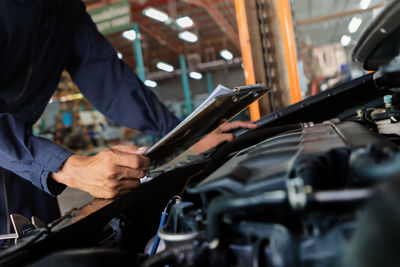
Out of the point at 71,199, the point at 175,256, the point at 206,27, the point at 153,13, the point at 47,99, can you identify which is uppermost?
the point at 206,27

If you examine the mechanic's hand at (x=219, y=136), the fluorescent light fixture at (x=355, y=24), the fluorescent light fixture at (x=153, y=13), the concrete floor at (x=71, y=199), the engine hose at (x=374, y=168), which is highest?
the fluorescent light fixture at (x=153, y=13)

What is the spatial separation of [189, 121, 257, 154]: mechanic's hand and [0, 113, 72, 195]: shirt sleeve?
1.88 ft

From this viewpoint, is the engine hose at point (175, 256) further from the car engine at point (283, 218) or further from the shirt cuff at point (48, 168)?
the shirt cuff at point (48, 168)

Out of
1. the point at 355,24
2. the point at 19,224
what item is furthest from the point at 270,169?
the point at 355,24

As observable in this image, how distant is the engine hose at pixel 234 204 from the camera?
1.17 feet

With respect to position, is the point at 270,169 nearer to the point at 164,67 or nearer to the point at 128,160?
the point at 128,160

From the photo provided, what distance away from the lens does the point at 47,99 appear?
1.31m

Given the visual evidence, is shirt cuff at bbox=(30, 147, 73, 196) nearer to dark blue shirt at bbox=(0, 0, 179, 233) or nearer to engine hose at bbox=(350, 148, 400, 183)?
dark blue shirt at bbox=(0, 0, 179, 233)

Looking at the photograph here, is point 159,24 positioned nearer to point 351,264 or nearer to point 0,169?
point 0,169

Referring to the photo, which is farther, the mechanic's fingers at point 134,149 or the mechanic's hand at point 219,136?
the mechanic's hand at point 219,136

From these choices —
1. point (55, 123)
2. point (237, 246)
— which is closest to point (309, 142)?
point (237, 246)

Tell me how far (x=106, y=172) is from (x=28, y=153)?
0.25 metres

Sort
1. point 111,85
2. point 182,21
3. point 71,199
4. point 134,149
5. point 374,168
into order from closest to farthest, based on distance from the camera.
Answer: point 374,168, point 134,149, point 111,85, point 71,199, point 182,21

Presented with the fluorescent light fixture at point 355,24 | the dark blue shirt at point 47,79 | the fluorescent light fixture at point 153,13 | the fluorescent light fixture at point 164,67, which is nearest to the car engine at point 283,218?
the dark blue shirt at point 47,79
